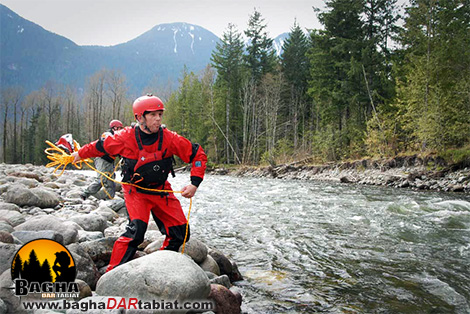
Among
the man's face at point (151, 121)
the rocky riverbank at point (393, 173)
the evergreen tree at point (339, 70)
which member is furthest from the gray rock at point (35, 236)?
the evergreen tree at point (339, 70)

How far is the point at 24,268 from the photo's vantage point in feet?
7.95

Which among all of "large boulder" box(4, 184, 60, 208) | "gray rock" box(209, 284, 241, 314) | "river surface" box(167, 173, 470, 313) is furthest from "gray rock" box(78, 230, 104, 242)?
"large boulder" box(4, 184, 60, 208)

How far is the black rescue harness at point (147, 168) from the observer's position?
337 cm

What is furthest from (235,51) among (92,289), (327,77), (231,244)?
(92,289)

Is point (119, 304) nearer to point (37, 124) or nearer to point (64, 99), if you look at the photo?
point (37, 124)

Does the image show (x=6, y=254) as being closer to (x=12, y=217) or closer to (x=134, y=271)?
(x=134, y=271)

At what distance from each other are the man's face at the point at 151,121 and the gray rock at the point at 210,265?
1.81 metres

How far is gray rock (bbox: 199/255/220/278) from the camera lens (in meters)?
3.74

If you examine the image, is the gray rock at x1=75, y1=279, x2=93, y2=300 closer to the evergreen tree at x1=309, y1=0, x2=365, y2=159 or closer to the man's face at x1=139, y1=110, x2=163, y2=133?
the man's face at x1=139, y1=110, x2=163, y2=133

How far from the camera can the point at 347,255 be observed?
4.80m

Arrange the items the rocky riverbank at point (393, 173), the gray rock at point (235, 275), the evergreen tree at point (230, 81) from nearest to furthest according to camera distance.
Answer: the gray rock at point (235, 275), the rocky riverbank at point (393, 173), the evergreen tree at point (230, 81)

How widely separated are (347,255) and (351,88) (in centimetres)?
2074

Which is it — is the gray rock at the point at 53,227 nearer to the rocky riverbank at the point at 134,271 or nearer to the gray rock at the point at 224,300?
the rocky riverbank at the point at 134,271

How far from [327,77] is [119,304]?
1069 inches
